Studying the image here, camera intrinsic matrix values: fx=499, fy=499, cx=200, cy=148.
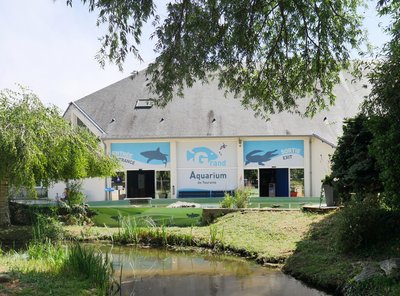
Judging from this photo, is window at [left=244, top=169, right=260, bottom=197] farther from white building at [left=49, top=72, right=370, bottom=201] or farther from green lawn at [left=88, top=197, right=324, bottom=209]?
green lawn at [left=88, top=197, right=324, bottom=209]

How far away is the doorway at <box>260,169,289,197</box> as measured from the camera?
2750cm

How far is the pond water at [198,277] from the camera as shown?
9.44 m

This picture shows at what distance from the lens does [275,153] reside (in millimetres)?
26797

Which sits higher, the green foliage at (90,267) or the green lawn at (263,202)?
the green lawn at (263,202)

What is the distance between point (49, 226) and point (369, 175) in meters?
9.21

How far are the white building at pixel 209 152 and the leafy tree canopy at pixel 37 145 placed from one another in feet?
30.7

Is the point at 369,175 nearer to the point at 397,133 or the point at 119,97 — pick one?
the point at 397,133

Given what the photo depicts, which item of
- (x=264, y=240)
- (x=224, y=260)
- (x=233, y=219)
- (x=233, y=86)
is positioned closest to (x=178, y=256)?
(x=224, y=260)

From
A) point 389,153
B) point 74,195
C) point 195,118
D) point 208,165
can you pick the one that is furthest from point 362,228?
point 195,118

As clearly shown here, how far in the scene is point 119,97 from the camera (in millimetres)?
29188

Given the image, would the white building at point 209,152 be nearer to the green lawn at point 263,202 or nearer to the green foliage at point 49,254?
the green lawn at point 263,202

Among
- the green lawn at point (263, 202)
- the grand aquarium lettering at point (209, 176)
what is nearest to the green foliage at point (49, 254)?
the green lawn at point (263, 202)

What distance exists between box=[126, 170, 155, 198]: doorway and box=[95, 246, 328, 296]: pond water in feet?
45.5

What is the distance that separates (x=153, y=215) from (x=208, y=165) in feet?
30.4
